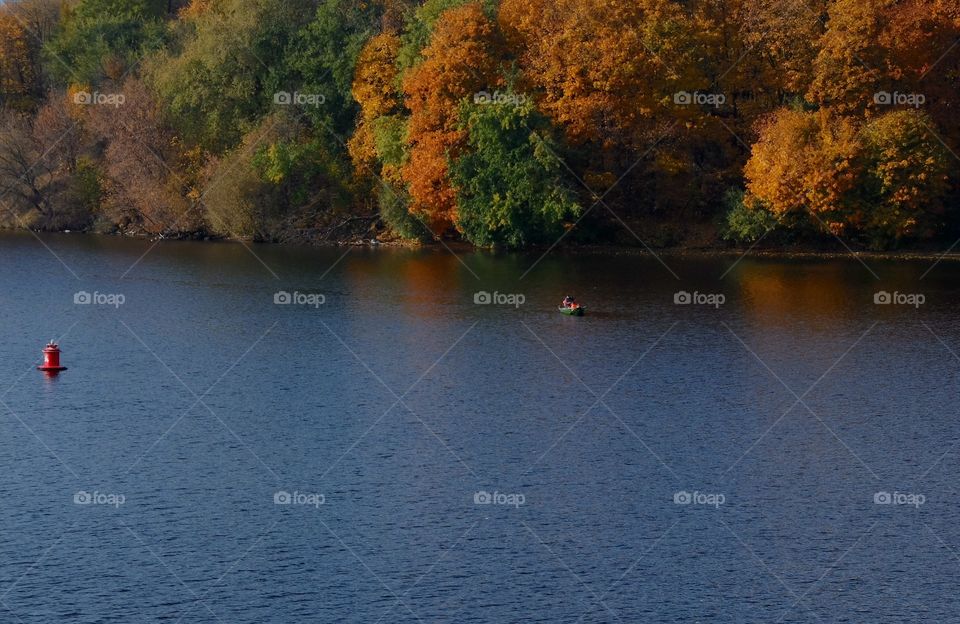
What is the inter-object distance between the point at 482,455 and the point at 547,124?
49.9 m

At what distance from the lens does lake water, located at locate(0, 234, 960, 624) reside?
33.8 m

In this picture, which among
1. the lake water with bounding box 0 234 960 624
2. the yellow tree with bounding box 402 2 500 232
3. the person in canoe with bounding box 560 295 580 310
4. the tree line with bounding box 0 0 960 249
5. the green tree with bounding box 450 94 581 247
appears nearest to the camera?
the lake water with bounding box 0 234 960 624

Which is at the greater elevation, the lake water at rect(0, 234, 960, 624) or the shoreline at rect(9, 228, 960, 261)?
the shoreline at rect(9, 228, 960, 261)

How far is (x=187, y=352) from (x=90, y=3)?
7885cm

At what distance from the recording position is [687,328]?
64812mm

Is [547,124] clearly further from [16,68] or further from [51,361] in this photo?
[16,68]

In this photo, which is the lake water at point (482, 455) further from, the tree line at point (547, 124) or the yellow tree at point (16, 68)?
the yellow tree at point (16, 68)

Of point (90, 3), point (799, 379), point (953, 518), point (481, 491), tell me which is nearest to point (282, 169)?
point (90, 3)

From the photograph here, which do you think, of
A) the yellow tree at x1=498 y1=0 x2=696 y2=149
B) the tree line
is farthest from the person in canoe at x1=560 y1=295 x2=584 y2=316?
the yellow tree at x1=498 y1=0 x2=696 y2=149

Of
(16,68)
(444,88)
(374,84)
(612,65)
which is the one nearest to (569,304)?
(612,65)

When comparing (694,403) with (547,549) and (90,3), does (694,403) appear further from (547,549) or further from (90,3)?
(90,3)

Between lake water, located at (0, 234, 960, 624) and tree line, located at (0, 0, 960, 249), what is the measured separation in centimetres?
1477

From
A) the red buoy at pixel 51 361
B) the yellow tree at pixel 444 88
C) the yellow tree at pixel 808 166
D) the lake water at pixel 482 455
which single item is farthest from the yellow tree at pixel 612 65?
the red buoy at pixel 51 361

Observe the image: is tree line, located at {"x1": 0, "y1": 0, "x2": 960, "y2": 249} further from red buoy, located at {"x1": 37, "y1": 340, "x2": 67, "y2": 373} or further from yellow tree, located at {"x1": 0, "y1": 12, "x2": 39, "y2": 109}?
red buoy, located at {"x1": 37, "y1": 340, "x2": 67, "y2": 373}
